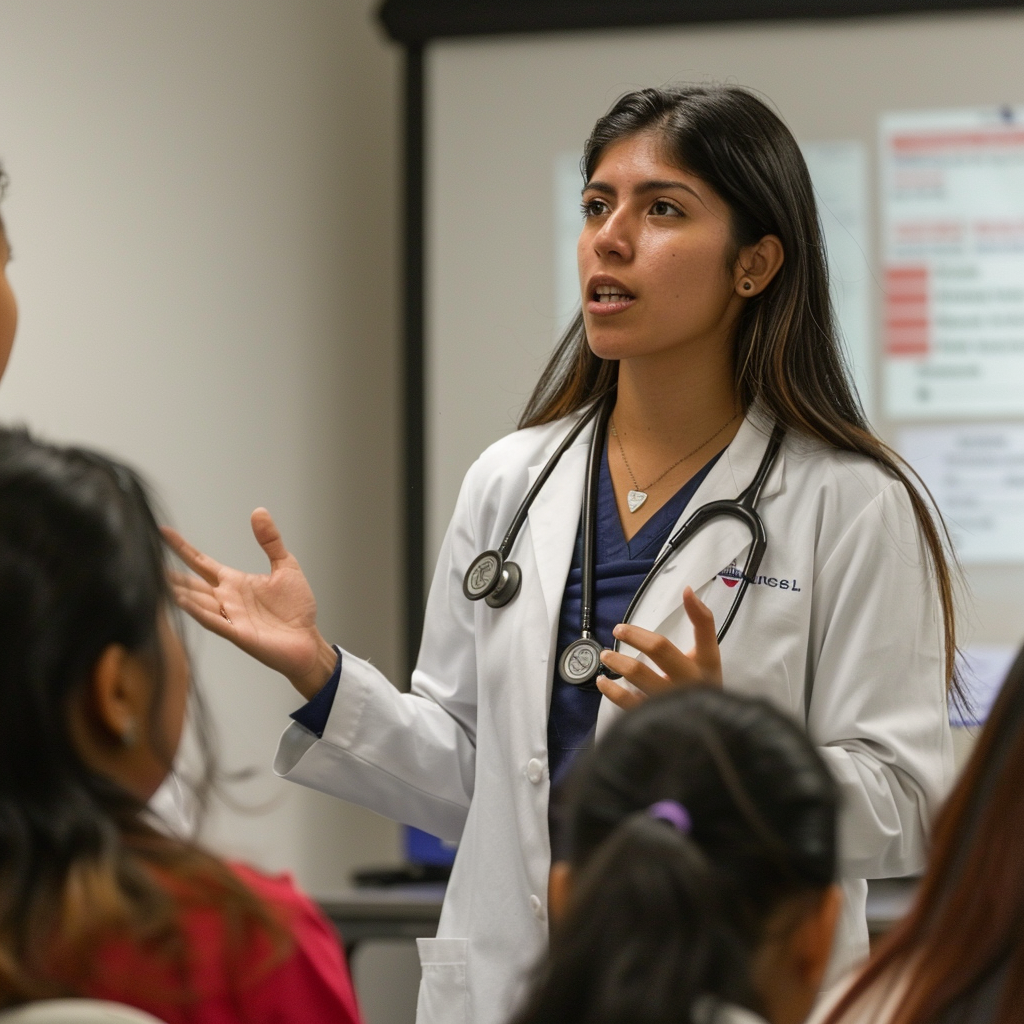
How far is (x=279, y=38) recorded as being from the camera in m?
3.45

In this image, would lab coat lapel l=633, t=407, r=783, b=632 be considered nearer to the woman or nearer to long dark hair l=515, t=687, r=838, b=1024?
long dark hair l=515, t=687, r=838, b=1024

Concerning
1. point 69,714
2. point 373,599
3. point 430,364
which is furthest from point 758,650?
point 373,599

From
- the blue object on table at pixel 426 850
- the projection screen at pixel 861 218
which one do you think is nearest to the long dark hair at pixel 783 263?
the projection screen at pixel 861 218

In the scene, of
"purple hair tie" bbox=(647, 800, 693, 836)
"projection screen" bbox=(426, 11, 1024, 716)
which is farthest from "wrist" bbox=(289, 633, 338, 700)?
"projection screen" bbox=(426, 11, 1024, 716)

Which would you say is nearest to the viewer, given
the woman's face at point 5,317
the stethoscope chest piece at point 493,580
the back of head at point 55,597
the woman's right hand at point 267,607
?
the back of head at point 55,597

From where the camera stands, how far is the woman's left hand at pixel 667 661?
1321mm

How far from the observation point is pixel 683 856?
0.83 metres

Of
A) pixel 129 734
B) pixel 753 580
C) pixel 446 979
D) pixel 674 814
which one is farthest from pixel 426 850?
pixel 674 814

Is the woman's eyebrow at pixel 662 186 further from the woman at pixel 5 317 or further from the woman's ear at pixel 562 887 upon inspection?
the woman's ear at pixel 562 887

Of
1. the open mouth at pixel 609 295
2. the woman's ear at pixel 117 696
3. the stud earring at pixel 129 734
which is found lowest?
the stud earring at pixel 129 734

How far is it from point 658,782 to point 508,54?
117 inches

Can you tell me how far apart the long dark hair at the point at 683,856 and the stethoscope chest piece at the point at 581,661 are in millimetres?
631

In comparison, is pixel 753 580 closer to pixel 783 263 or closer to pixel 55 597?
pixel 783 263

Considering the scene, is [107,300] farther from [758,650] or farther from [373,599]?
[758,650]
